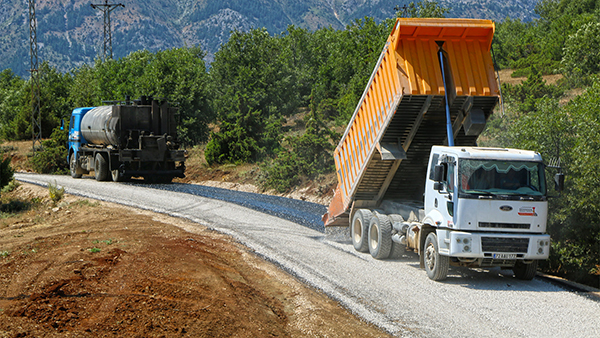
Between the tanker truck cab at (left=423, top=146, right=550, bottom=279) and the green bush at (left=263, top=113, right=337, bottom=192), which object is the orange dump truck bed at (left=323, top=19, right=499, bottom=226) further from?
the green bush at (left=263, top=113, right=337, bottom=192)

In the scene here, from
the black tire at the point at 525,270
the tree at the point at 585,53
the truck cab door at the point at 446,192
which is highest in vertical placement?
the tree at the point at 585,53

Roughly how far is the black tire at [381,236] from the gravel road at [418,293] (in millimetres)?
237

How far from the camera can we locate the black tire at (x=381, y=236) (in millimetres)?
12445

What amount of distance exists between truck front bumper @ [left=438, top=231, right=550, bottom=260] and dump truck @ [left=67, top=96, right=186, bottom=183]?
18315mm

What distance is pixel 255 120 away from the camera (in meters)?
37.0

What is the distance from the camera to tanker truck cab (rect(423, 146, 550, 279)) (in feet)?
32.4

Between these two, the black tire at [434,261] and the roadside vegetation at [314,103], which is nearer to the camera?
the black tire at [434,261]

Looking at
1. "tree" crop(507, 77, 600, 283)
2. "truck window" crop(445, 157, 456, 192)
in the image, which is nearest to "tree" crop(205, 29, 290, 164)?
"tree" crop(507, 77, 600, 283)

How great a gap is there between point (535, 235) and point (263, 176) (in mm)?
21796

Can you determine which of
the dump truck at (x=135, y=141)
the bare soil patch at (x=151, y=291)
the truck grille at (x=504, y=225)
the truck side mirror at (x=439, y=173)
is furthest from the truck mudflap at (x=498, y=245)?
the dump truck at (x=135, y=141)

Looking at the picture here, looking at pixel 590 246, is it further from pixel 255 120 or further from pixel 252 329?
pixel 255 120

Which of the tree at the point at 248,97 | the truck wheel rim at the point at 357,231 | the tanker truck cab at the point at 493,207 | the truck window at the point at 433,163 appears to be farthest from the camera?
the tree at the point at 248,97

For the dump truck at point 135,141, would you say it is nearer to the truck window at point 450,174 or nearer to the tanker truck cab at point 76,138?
the tanker truck cab at point 76,138

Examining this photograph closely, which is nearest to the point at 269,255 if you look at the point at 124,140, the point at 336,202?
the point at 336,202
